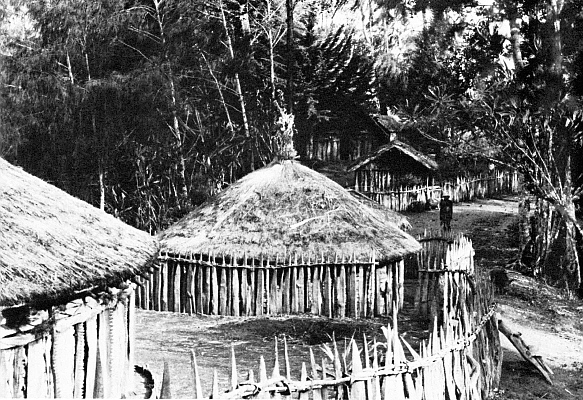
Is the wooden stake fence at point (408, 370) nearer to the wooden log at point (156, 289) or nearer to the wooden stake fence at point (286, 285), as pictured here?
the wooden stake fence at point (286, 285)

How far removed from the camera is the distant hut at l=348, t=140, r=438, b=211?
3130 cm

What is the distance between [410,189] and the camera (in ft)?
101

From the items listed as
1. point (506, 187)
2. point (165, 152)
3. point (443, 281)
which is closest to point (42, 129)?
point (165, 152)

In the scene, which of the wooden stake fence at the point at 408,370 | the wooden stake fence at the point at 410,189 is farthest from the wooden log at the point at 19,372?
the wooden stake fence at the point at 410,189

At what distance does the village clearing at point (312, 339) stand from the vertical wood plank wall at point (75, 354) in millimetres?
1096

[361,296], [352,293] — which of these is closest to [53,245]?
[352,293]

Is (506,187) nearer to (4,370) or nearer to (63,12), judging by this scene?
(63,12)

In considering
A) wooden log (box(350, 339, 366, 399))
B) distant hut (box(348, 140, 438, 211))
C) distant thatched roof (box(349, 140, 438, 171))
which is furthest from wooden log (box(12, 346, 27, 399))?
distant thatched roof (box(349, 140, 438, 171))

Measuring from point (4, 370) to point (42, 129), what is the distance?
20.1m

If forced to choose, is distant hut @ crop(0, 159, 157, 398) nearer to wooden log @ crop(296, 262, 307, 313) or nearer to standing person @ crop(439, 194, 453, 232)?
wooden log @ crop(296, 262, 307, 313)

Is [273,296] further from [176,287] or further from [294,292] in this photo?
[176,287]

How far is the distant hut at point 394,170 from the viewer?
31297 mm

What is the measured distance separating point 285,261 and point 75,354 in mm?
6838

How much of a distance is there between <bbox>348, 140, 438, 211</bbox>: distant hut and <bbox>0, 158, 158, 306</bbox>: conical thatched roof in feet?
76.0
